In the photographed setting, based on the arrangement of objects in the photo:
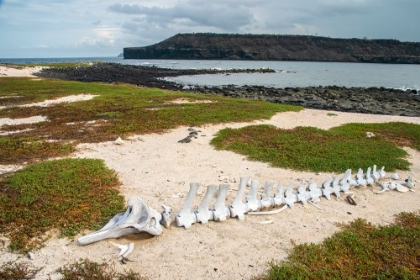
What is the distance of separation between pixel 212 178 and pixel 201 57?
192m

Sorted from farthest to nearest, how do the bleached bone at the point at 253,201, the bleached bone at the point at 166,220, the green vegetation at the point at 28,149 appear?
the green vegetation at the point at 28,149, the bleached bone at the point at 253,201, the bleached bone at the point at 166,220

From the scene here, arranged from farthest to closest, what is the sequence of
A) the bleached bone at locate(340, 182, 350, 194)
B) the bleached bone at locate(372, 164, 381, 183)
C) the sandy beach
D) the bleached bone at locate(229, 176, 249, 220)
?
1. the bleached bone at locate(372, 164, 381, 183)
2. the bleached bone at locate(340, 182, 350, 194)
3. the bleached bone at locate(229, 176, 249, 220)
4. the sandy beach

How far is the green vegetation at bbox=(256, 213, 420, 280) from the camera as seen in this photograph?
441 cm

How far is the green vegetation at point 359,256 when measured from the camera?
14.5 ft

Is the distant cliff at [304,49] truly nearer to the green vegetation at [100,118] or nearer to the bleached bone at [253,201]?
the green vegetation at [100,118]

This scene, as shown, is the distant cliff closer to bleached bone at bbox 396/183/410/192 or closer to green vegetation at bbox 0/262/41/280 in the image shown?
bleached bone at bbox 396/183/410/192

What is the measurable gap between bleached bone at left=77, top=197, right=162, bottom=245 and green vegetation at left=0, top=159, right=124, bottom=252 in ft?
1.69

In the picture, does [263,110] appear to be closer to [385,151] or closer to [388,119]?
[388,119]

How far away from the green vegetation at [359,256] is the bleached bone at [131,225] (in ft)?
6.25

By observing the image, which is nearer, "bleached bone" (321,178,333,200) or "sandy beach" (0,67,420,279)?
"sandy beach" (0,67,420,279)

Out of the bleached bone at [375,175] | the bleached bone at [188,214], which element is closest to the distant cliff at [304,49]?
the bleached bone at [375,175]

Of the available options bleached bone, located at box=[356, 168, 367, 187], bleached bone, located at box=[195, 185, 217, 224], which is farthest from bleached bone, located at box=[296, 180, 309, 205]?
bleached bone, located at box=[195, 185, 217, 224]


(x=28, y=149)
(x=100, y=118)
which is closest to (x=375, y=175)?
(x=28, y=149)

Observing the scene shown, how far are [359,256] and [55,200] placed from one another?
5.58 metres
